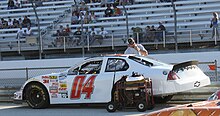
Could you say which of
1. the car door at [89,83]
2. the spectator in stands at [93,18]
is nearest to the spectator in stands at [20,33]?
the spectator in stands at [93,18]

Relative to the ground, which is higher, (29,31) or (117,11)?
(117,11)

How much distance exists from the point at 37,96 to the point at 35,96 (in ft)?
0.20

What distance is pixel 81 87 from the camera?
11.4 metres

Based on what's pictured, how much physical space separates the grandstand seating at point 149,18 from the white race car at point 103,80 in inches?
293

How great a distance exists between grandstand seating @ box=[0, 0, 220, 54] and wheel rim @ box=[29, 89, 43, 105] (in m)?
7.67

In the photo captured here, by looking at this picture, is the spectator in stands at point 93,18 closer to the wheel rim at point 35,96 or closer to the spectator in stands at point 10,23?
the spectator in stands at point 10,23

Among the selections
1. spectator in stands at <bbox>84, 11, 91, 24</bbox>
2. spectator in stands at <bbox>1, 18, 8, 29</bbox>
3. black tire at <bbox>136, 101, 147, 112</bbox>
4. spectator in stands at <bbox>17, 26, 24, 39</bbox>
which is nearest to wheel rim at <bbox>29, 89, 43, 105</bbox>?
black tire at <bbox>136, 101, 147, 112</bbox>

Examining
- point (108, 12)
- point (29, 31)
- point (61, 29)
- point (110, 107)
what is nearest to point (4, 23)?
point (29, 31)

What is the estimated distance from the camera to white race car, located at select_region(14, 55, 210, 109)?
10.7 m

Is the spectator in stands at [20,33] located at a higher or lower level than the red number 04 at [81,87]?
higher

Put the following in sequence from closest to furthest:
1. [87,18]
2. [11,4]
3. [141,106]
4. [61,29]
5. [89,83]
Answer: [141,106] → [89,83] → [61,29] → [87,18] → [11,4]

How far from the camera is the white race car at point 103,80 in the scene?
10734mm

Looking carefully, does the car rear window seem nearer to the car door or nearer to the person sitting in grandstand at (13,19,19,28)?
the car door

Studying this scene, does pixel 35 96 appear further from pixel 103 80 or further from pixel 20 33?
pixel 20 33
